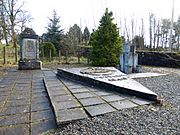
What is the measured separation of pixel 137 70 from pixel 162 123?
7459 mm

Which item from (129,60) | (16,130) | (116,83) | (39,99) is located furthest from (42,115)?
(129,60)

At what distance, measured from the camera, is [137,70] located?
10305 millimetres

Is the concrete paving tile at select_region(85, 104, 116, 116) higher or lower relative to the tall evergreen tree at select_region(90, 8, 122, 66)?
lower

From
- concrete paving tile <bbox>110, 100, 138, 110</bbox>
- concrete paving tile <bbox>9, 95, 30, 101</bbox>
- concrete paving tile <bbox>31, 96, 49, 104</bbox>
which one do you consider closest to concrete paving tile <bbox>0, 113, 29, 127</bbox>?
concrete paving tile <bbox>31, 96, 49, 104</bbox>

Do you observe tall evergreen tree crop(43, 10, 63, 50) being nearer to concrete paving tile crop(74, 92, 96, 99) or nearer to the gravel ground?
concrete paving tile crop(74, 92, 96, 99)

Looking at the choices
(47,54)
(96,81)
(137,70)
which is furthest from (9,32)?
(96,81)

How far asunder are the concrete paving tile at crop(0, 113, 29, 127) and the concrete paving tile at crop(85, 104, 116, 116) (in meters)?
1.20

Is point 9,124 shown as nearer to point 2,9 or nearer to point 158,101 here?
point 158,101

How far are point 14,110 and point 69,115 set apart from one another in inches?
50.0

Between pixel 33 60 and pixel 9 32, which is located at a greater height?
pixel 9 32

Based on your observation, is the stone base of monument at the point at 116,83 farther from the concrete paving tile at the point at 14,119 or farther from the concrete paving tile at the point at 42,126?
the concrete paving tile at the point at 14,119

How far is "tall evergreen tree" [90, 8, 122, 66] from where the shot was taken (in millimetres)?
12844

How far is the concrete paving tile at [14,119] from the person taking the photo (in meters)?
3.04

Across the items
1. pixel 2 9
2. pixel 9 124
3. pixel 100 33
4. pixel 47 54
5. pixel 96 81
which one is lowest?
pixel 9 124
